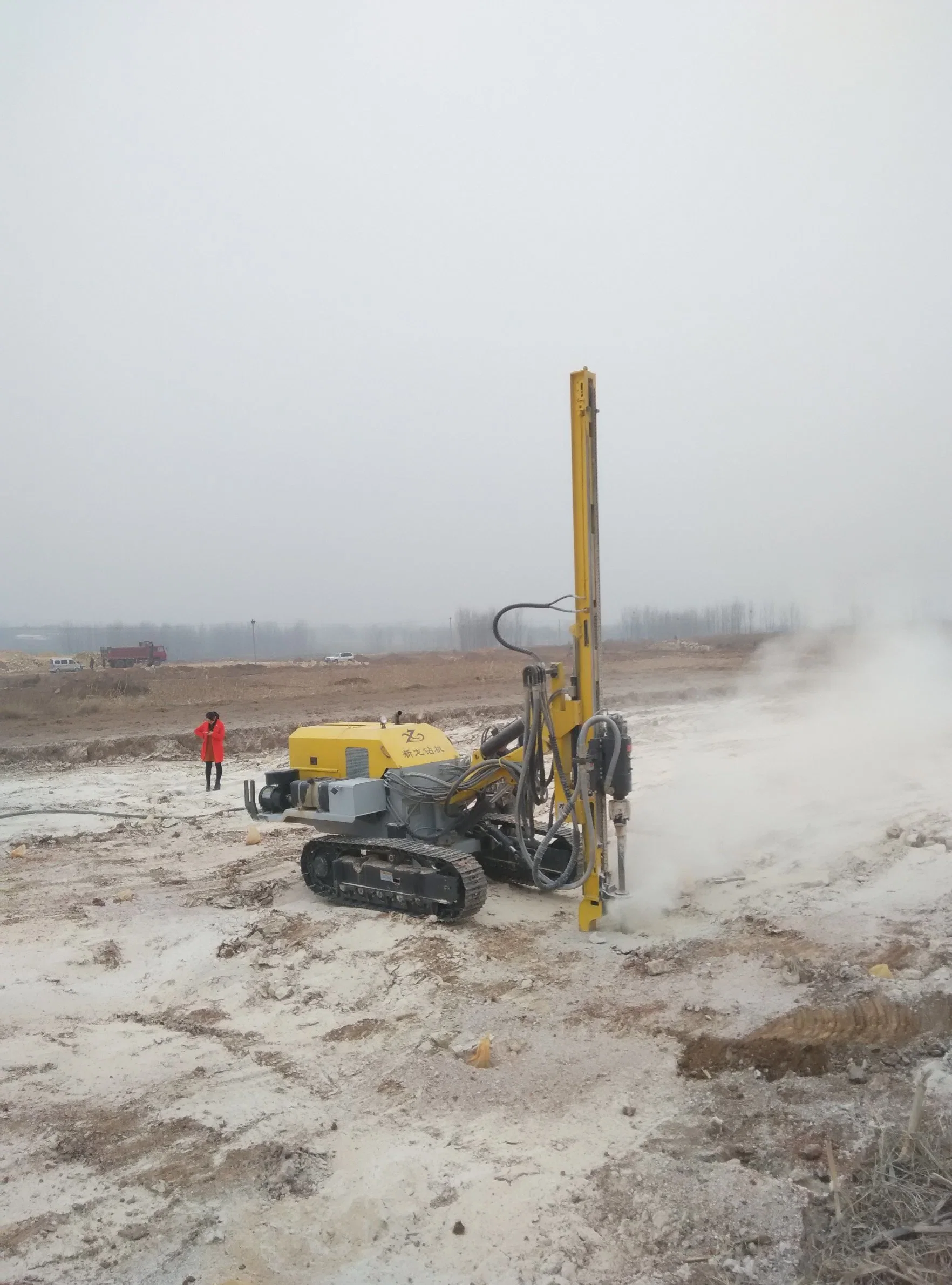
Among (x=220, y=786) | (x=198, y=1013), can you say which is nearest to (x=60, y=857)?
(x=220, y=786)

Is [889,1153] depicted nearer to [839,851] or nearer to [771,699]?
[839,851]

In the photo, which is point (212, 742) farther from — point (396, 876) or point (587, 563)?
point (587, 563)

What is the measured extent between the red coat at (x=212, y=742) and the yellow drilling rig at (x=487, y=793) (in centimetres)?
637

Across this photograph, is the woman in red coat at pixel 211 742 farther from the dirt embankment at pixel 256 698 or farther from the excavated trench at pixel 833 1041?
the excavated trench at pixel 833 1041

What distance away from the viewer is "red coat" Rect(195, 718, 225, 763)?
1556 cm

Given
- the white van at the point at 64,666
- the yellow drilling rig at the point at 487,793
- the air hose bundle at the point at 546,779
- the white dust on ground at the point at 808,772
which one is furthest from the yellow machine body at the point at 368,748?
the white van at the point at 64,666

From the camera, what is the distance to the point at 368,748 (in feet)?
28.6

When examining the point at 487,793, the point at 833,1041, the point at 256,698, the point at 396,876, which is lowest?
the point at 256,698

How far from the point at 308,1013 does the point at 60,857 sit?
6.46m

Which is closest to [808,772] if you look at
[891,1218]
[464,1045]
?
[464,1045]

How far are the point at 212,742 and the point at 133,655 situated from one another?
53876mm

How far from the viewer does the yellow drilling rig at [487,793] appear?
24.2 feet

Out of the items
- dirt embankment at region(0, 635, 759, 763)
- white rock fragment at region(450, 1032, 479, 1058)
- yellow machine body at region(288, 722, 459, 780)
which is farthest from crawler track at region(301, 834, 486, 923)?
dirt embankment at region(0, 635, 759, 763)

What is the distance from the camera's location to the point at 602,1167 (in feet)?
13.8
